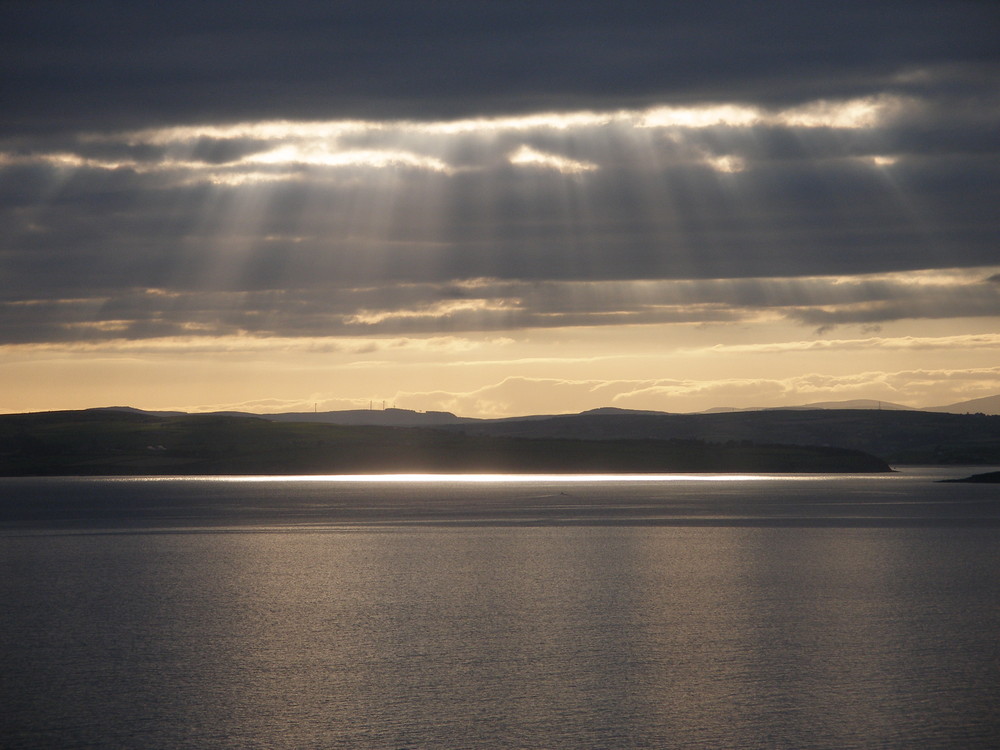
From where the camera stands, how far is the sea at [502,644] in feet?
89.3

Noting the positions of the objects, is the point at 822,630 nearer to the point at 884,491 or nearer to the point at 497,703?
the point at 497,703

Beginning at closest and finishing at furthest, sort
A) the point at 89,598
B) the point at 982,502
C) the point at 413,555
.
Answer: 1. the point at 89,598
2. the point at 413,555
3. the point at 982,502

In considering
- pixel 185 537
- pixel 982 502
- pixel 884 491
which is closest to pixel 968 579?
pixel 185 537

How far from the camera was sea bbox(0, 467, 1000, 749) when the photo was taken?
2722 centimetres

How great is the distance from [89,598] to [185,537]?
4002cm

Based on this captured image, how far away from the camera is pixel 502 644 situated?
1487 inches

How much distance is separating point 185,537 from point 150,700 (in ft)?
202

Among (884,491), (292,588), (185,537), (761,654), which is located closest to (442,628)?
(761,654)

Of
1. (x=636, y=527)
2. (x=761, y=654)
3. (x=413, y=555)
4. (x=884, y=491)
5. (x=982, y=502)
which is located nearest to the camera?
(x=761, y=654)

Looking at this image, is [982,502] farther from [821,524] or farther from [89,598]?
[89,598]

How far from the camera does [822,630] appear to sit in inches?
1608

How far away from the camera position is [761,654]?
36031mm

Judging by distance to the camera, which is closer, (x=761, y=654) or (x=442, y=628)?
(x=761, y=654)

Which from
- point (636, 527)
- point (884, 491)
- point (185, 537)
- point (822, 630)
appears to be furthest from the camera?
point (884, 491)
